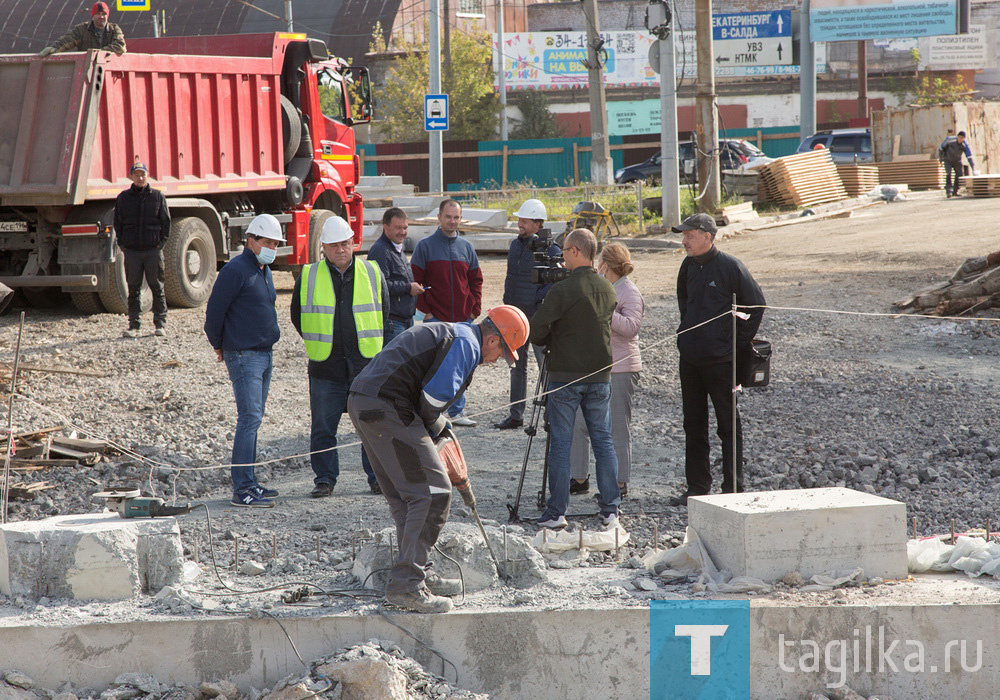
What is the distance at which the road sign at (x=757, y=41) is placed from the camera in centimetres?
4184

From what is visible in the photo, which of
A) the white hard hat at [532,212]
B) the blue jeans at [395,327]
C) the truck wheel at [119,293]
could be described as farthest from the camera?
the truck wheel at [119,293]

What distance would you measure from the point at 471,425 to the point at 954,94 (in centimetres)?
4134

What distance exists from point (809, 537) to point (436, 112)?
18.8 metres

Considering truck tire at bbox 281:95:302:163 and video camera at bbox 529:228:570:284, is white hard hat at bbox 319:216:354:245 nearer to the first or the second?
video camera at bbox 529:228:570:284

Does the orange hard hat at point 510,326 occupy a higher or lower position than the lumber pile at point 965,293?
higher

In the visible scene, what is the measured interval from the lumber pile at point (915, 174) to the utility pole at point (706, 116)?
839cm

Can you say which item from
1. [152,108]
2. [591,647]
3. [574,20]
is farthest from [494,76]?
[591,647]

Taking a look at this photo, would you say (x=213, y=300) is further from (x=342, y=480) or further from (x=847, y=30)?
(x=847, y=30)

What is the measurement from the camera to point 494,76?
45.2 meters

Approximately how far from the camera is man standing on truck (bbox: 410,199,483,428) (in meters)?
8.22

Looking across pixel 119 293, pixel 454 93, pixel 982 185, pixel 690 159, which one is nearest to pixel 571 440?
pixel 119 293

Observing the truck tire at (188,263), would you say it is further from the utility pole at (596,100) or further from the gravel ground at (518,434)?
the utility pole at (596,100)

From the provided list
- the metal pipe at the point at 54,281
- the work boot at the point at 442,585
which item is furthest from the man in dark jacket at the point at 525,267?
the metal pipe at the point at 54,281

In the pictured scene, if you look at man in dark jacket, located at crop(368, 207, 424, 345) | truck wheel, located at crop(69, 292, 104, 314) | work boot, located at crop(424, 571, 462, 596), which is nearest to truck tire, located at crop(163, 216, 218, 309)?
truck wheel, located at crop(69, 292, 104, 314)
